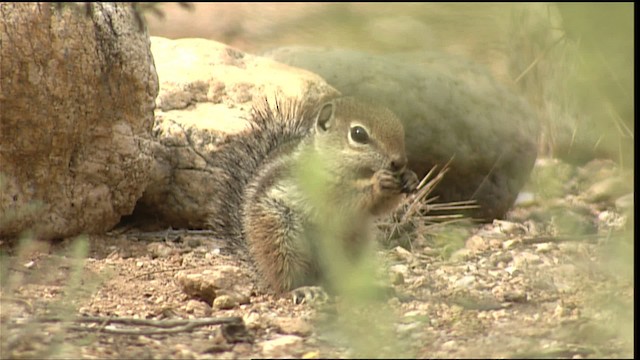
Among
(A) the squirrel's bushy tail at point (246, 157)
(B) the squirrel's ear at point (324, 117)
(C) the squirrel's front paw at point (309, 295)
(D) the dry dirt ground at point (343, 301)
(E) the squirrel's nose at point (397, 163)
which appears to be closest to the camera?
(D) the dry dirt ground at point (343, 301)

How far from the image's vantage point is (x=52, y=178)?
548cm

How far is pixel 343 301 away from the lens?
436 centimetres

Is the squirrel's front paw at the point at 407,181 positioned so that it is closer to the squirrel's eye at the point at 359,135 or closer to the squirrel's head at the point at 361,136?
the squirrel's head at the point at 361,136

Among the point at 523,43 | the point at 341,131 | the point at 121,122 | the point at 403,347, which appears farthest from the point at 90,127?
the point at 523,43

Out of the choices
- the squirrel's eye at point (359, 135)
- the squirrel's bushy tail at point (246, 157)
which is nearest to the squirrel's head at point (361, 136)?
the squirrel's eye at point (359, 135)

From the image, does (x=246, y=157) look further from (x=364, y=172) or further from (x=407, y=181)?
(x=407, y=181)

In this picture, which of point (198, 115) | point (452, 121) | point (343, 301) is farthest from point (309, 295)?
point (452, 121)

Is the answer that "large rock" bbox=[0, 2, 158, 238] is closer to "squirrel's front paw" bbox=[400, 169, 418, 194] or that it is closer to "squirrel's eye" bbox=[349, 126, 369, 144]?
"squirrel's eye" bbox=[349, 126, 369, 144]

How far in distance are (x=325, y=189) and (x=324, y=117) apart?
42 cm

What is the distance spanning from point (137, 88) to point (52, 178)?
67 centimetres

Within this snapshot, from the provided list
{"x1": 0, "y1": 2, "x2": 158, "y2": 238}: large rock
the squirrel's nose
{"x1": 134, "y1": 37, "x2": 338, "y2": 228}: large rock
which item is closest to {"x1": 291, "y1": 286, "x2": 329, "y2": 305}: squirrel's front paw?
the squirrel's nose

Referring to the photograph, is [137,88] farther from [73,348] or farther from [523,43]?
[523,43]

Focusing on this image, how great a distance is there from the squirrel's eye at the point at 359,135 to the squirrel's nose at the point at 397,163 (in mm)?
158

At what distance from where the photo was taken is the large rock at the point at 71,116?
5.11 metres
